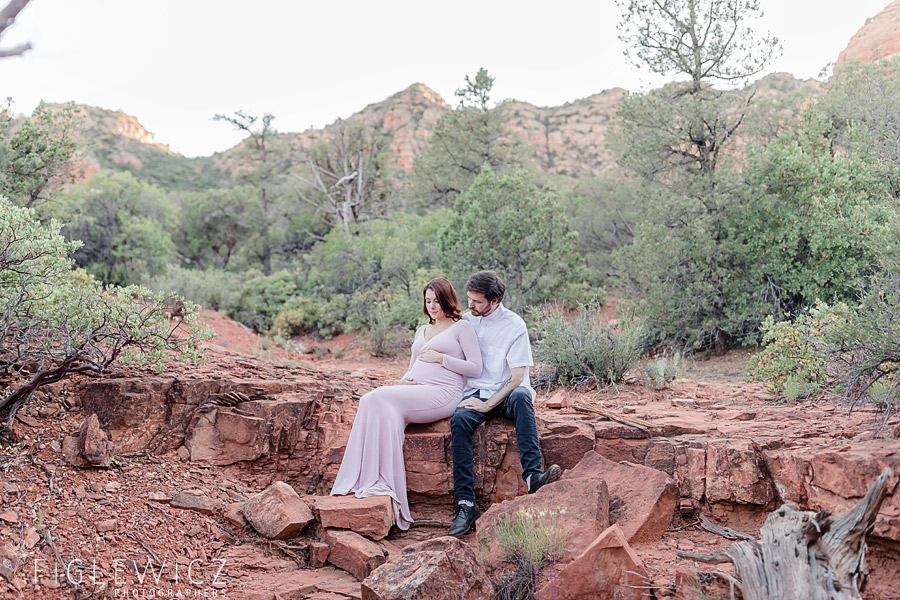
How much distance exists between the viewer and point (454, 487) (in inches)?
174

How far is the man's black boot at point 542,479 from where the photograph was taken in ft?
13.6

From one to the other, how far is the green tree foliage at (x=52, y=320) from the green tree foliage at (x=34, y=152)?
18.9 ft

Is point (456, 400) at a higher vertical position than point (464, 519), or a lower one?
higher

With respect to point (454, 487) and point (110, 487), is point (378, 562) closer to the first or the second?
point (454, 487)

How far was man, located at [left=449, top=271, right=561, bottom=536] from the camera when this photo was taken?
421 centimetres

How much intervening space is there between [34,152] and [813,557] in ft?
37.2

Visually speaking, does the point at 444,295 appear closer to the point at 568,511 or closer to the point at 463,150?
the point at 568,511

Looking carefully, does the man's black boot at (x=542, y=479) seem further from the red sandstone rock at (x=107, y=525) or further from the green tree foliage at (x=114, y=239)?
the green tree foliage at (x=114, y=239)

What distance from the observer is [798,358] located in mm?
6070

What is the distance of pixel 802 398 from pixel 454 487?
334cm

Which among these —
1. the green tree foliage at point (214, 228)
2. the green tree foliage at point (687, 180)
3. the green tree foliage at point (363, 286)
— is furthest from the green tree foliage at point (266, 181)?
the green tree foliage at point (687, 180)

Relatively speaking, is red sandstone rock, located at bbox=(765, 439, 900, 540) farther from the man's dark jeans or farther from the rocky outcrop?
the rocky outcrop

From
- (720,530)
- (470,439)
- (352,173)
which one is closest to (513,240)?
(470,439)

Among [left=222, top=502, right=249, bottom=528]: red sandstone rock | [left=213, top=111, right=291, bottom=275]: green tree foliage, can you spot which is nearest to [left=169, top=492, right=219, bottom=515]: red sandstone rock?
[left=222, top=502, right=249, bottom=528]: red sandstone rock
